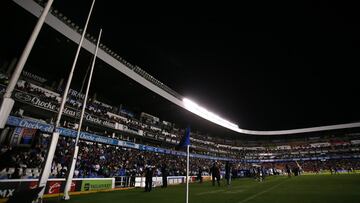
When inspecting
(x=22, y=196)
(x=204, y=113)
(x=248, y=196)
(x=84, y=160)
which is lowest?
(x=248, y=196)

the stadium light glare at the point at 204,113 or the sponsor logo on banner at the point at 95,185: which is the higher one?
the stadium light glare at the point at 204,113

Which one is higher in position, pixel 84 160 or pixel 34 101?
pixel 34 101

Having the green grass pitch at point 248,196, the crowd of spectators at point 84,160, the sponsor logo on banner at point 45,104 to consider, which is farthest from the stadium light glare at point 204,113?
the green grass pitch at point 248,196

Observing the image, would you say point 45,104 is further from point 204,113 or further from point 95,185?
point 204,113

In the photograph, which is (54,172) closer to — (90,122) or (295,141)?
(90,122)

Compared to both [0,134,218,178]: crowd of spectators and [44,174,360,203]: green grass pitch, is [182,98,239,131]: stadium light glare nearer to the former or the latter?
[0,134,218,178]: crowd of spectators

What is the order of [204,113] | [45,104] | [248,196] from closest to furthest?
[248,196], [45,104], [204,113]

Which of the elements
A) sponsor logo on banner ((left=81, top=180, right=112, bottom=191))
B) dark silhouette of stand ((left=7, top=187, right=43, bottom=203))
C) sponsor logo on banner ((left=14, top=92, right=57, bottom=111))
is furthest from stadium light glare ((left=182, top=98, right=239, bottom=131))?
dark silhouette of stand ((left=7, top=187, right=43, bottom=203))

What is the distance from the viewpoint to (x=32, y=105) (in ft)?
66.2

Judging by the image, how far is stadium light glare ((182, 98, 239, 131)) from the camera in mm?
45531

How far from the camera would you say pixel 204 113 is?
5194 cm

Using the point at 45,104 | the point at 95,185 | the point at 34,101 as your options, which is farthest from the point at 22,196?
the point at 45,104

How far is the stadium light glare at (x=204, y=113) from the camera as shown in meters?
45.5

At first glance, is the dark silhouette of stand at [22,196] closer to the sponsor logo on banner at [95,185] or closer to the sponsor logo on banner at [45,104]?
the sponsor logo on banner at [95,185]
